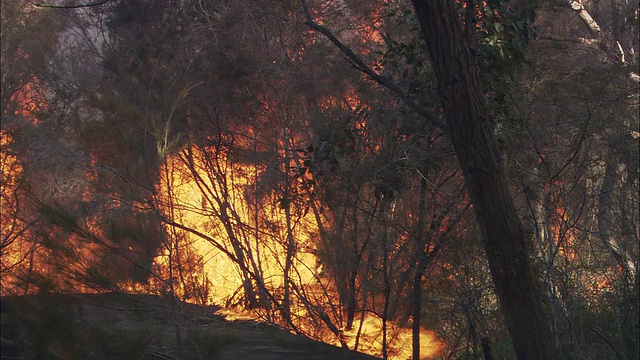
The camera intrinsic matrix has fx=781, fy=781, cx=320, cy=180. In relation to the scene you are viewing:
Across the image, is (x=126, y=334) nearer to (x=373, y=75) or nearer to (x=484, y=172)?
(x=373, y=75)

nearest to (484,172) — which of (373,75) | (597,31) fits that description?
(373,75)

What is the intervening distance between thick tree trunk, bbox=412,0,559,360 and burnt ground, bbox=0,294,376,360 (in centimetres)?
225

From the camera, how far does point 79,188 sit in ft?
35.7

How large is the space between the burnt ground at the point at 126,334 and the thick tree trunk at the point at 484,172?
2.25 m

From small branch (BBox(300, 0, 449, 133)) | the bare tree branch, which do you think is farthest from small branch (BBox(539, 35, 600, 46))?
small branch (BBox(300, 0, 449, 133))

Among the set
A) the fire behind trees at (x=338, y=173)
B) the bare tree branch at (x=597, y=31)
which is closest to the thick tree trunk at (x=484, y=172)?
the fire behind trees at (x=338, y=173)

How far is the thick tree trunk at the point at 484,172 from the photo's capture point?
4.71m

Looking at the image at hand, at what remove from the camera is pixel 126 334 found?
18.3 ft

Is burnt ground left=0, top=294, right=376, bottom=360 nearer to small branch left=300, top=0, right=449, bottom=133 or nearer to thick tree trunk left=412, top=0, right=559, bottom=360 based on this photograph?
thick tree trunk left=412, top=0, right=559, bottom=360

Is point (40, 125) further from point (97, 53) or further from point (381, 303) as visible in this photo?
point (381, 303)

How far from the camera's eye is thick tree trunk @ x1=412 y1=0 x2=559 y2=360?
4707 mm

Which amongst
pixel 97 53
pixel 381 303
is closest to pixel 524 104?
pixel 381 303

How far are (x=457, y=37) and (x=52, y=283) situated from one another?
3.13 metres

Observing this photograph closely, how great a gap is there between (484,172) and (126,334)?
2.77 metres
